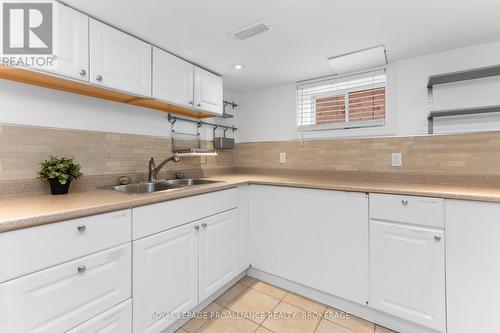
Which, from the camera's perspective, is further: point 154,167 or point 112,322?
point 154,167

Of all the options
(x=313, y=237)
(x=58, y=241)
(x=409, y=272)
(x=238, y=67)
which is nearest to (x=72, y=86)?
(x=58, y=241)

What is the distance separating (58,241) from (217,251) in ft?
3.53

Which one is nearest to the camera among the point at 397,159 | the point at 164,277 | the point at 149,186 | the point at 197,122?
the point at 164,277

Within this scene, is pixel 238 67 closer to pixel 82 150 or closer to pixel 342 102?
pixel 342 102

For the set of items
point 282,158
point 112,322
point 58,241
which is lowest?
point 112,322

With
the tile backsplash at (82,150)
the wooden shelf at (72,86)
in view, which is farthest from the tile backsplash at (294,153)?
the wooden shelf at (72,86)

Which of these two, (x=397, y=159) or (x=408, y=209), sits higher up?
(x=397, y=159)

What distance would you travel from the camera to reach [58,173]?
4.37ft

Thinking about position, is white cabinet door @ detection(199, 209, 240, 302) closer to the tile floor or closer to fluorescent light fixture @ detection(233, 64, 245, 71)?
the tile floor

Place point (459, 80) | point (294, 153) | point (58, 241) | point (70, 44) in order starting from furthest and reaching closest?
point (294, 153) → point (459, 80) → point (70, 44) → point (58, 241)

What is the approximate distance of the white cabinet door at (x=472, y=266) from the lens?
4.17 feet

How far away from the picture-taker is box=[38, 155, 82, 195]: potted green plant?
1.33m

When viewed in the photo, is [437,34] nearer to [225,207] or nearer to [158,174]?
[225,207]

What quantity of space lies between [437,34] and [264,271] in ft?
7.60
